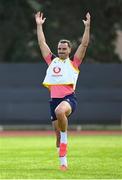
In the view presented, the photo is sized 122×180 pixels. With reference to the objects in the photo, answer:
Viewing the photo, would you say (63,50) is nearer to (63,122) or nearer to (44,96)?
(63,122)

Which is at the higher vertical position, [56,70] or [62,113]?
[56,70]

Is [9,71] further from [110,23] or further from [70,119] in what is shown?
[110,23]

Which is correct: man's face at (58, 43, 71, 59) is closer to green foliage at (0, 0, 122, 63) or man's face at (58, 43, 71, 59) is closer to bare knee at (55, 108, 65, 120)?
bare knee at (55, 108, 65, 120)

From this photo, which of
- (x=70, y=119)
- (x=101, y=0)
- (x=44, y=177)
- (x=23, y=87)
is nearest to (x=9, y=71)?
(x=23, y=87)

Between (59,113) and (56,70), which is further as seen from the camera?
(56,70)

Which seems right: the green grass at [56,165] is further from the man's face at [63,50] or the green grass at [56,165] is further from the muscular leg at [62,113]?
the man's face at [63,50]

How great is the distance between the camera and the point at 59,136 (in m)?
13.7

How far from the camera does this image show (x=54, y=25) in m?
37.9

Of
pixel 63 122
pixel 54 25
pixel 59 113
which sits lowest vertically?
pixel 54 25

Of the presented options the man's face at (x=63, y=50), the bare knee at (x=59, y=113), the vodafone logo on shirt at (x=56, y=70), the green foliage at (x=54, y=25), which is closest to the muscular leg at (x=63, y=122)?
the bare knee at (x=59, y=113)

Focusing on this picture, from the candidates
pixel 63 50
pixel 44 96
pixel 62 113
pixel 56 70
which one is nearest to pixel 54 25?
pixel 44 96

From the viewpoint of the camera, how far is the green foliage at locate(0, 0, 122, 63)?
37.4m

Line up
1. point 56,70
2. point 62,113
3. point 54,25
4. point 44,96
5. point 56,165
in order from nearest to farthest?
point 62,113 < point 56,70 < point 56,165 < point 44,96 < point 54,25

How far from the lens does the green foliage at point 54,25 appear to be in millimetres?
37375
